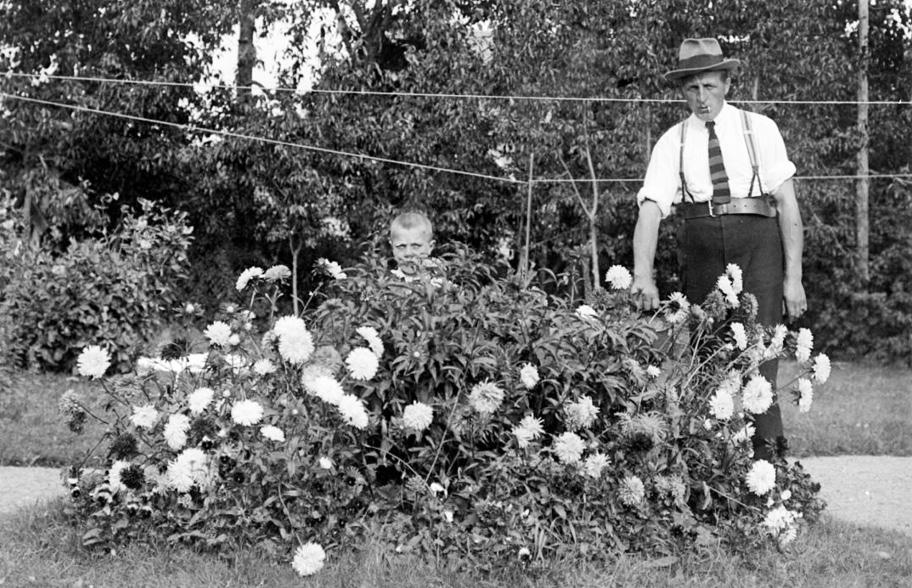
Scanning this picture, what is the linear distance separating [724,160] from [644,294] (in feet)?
2.28

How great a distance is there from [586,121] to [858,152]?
4916 mm

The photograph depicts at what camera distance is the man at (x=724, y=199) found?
429 centimetres

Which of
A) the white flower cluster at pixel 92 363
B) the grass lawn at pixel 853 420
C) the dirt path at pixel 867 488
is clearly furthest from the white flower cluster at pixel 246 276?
the dirt path at pixel 867 488

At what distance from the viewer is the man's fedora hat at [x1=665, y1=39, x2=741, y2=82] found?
4.27 metres

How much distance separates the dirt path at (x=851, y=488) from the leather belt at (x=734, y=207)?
1.42 metres

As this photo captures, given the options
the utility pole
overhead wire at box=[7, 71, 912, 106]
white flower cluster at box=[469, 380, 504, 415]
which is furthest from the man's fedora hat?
the utility pole

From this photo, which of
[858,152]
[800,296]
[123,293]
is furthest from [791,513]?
[858,152]

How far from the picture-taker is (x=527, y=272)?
3.99m

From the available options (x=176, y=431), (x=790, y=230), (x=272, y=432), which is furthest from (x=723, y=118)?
(x=176, y=431)

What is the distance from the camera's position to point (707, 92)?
4.34 meters

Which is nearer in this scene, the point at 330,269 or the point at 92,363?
the point at 92,363

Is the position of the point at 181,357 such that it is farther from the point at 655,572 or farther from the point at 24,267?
the point at 24,267

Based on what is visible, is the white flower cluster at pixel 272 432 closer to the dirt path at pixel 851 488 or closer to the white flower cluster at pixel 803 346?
the dirt path at pixel 851 488

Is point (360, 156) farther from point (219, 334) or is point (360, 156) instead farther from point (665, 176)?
point (219, 334)
